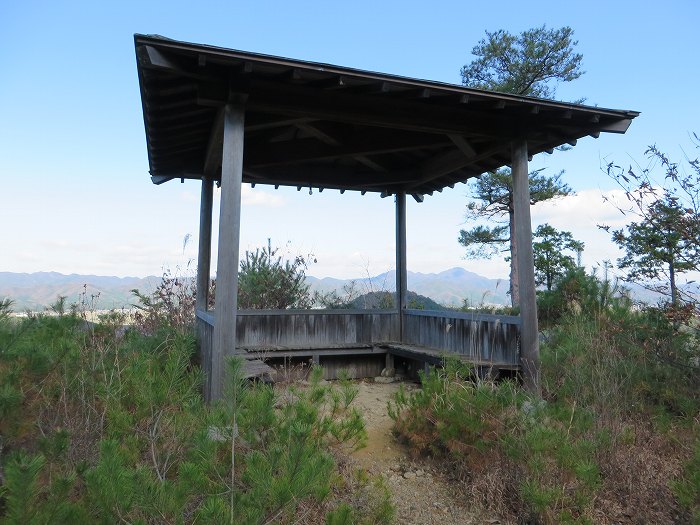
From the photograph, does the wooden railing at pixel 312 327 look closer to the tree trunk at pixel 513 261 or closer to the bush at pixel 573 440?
the bush at pixel 573 440

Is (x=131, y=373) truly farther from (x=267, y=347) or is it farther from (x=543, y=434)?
(x=267, y=347)

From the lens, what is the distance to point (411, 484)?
13.1 feet

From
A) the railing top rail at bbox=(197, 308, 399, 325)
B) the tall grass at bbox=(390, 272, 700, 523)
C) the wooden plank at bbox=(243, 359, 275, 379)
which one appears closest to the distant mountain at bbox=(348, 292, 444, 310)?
the railing top rail at bbox=(197, 308, 399, 325)

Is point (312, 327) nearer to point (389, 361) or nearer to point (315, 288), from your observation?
point (389, 361)

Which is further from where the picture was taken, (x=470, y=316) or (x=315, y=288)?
(x=315, y=288)

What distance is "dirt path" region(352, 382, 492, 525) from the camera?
3.53 m

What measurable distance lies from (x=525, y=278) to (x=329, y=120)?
9.59 ft

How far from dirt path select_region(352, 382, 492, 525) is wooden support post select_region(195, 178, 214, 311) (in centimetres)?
350

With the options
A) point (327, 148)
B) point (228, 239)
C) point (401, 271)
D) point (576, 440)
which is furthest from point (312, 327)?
point (576, 440)

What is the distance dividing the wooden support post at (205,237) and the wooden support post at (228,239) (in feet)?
9.44

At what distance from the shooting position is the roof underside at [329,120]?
14.8ft

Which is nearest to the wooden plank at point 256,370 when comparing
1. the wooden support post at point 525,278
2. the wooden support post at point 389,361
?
the wooden support post at point 525,278

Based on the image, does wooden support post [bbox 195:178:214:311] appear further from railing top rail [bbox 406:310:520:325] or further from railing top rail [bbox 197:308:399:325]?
railing top rail [bbox 406:310:520:325]

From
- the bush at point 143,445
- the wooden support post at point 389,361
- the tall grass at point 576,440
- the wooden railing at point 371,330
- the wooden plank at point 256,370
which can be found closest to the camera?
the bush at point 143,445
